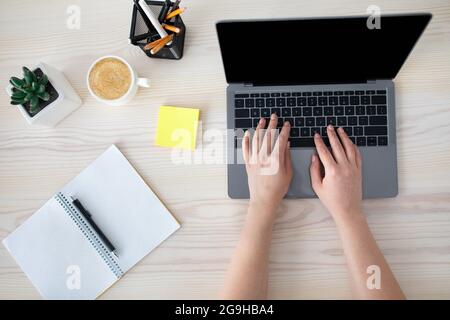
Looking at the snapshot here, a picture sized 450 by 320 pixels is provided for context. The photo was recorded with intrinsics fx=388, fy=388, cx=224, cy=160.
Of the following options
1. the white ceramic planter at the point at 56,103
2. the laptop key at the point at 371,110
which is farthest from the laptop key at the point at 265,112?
the white ceramic planter at the point at 56,103

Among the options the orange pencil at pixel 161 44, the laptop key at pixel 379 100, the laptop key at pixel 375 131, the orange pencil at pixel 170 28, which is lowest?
the laptop key at pixel 375 131

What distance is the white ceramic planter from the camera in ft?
2.68

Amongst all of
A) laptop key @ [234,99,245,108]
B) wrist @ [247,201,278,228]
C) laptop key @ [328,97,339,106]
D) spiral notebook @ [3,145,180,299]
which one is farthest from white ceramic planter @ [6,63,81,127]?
laptop key @ [328,97,339,106]

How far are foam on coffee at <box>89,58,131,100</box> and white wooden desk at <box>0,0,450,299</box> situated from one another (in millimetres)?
56

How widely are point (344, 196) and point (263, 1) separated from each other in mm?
470

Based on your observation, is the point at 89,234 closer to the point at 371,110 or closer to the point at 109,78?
the point at 109,78

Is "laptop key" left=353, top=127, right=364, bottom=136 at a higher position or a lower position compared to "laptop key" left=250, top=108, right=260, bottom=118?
lower

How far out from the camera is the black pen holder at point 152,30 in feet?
2.62

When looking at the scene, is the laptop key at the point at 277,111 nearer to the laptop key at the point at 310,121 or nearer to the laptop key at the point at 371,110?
the laptop key at the point at 310,121

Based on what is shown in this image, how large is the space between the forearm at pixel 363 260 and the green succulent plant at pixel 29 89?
2.21 ft

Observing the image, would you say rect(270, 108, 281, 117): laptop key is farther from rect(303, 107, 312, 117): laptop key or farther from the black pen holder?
the black pen holder

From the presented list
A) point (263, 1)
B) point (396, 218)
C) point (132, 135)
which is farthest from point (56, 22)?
point (396, 218)

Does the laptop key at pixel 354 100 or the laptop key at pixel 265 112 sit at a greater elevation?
the laptop key at pixel 354 100
